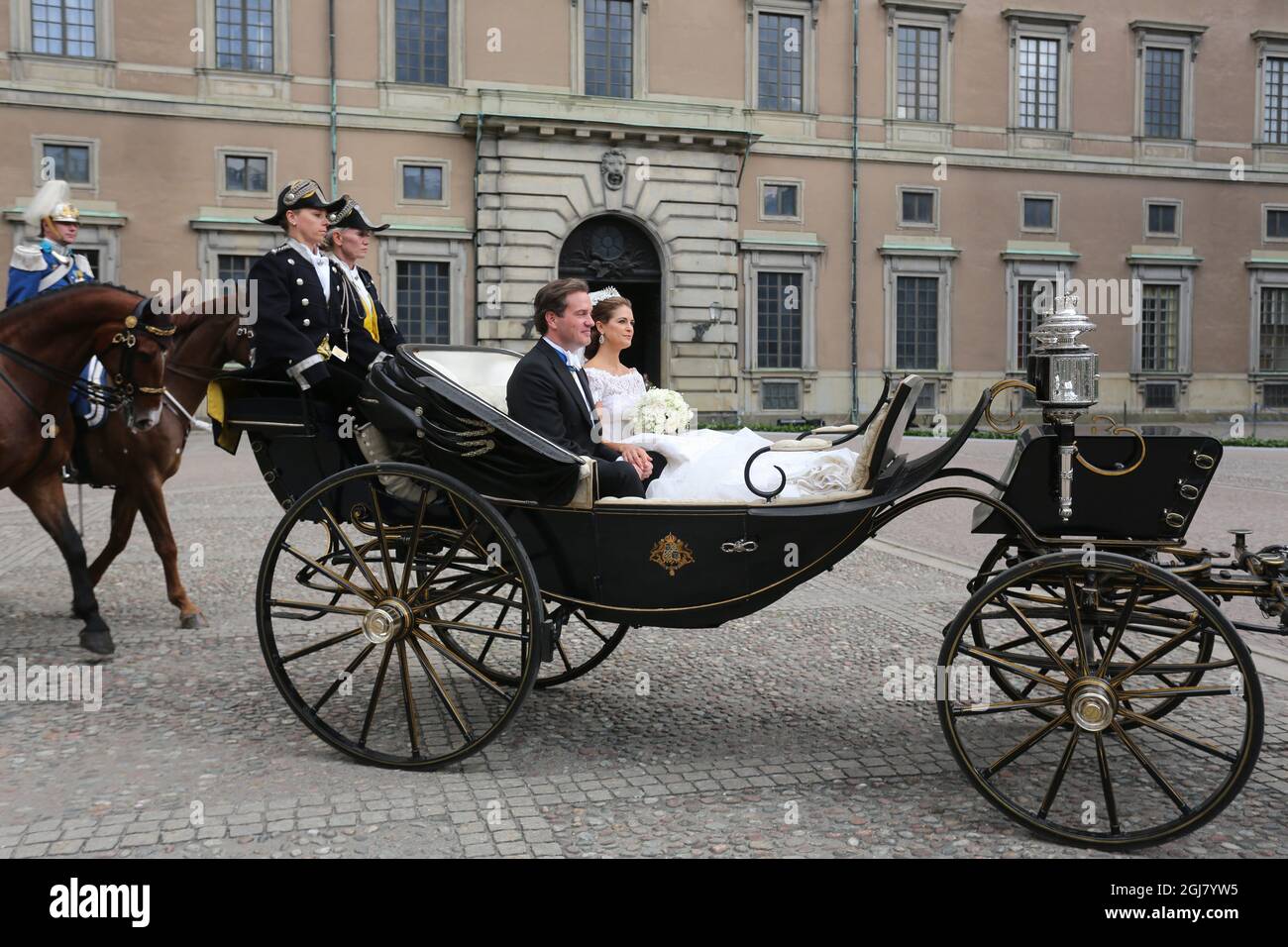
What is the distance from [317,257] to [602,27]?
23.3m

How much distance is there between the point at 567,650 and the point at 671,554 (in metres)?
1.95

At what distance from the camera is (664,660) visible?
5.60 metres

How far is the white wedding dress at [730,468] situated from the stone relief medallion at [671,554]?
0.25 meters

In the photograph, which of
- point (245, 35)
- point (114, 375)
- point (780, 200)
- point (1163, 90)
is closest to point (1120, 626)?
point (114, 375)

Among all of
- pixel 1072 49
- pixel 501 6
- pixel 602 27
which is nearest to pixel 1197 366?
pixel 1072 49

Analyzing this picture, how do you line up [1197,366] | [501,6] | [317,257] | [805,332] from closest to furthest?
[317,257] < [501,6] < [805,332] < [1197,366]

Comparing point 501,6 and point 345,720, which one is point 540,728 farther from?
point 501,6

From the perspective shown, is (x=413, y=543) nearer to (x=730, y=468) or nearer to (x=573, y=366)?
(x=573, y=366)

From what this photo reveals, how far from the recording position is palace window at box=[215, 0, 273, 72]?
78.2 feet

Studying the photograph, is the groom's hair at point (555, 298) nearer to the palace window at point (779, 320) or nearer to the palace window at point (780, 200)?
the palace window at point (779, 320)

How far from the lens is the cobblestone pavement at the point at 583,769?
332 cm

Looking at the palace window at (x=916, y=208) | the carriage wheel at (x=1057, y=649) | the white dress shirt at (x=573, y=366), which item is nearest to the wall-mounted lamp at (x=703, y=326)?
the palace window at (x=916, y=208)

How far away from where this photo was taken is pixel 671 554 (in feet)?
12.6

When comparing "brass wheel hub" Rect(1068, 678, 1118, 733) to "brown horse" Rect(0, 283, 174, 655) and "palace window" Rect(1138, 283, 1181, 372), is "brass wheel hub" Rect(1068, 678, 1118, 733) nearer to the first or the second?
"brown horse" Rect(0, 283, 174, 655)
